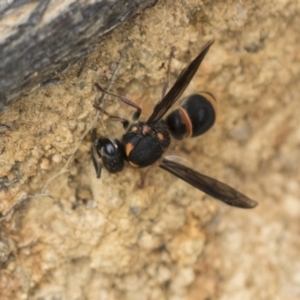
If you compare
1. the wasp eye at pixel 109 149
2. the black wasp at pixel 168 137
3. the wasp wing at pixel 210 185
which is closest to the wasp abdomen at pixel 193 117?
the black wasp at pixel 168 137

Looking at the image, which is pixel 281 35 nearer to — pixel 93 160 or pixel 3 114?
pixel 93 160

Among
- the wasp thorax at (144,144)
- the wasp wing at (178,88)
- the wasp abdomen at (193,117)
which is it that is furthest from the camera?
the wasp abdomen at (193,117)

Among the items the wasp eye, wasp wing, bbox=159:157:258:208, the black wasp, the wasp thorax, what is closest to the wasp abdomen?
the black wasp

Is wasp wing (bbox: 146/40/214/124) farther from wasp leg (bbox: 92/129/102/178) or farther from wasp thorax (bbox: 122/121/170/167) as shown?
wasp leg (bbox: 92/129/102/178)

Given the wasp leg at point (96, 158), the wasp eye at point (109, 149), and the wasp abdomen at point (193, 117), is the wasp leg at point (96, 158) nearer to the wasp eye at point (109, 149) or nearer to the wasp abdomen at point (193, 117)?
the wasp eye at point (109, 149)

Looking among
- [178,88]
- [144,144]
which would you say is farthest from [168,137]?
[178,88]

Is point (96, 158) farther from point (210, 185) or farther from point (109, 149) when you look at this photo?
point (210, 185)
